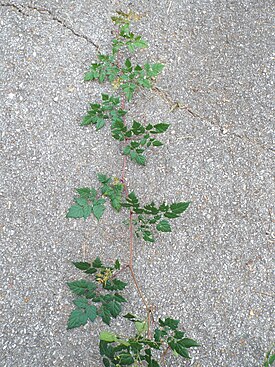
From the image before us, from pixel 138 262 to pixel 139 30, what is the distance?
1172mm

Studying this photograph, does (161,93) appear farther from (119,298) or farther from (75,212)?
(119,298)

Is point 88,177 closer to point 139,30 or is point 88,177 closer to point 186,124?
point 186,124

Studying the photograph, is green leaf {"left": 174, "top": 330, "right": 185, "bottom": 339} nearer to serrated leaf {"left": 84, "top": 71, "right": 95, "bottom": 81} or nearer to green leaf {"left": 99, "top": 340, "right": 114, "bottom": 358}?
green leaf {"left": 99, "top": 340, "right": 114, "bottom": 358}

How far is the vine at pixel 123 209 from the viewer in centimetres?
180

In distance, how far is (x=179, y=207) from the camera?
199 centimetres

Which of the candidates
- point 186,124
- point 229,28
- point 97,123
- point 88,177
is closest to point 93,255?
point 88,177

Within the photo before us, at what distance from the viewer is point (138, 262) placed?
204 centimetres

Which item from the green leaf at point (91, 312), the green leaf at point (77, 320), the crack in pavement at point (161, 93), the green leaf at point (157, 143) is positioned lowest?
the green leaf at point (77, 320)

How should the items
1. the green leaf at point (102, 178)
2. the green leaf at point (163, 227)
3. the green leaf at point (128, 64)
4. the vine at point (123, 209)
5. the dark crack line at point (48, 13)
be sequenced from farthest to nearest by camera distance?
the dark crack line at point (48, 13) → the green leaf at point (128, 64) → the green leaf at point (102, 178) → the green leaf at point (163, 227) → the vine at point (123, 209)

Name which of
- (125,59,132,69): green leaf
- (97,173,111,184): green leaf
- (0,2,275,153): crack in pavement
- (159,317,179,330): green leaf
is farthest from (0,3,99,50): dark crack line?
(159,317,179,330): green leaf

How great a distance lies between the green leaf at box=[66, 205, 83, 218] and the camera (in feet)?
6.81

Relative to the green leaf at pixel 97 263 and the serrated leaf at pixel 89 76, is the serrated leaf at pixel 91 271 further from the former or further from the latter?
the serrated leaf at pixel 89 76

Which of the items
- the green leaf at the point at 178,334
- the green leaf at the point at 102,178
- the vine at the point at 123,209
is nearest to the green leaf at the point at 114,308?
the vine at the point at 123,209

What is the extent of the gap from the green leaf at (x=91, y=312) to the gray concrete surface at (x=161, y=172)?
0.20 feet
